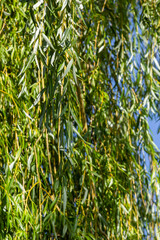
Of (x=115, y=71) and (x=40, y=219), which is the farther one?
(x=115, y=71)

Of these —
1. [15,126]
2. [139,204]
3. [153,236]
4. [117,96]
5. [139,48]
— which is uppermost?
[139,48]

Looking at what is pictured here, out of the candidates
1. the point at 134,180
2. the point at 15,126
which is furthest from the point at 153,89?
the point at 15,126

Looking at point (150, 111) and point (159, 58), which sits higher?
point (159, 58)

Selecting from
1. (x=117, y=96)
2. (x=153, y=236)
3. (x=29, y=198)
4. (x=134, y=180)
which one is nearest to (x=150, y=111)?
(x=117, y=96)

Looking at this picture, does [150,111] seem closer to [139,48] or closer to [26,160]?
[139,48]

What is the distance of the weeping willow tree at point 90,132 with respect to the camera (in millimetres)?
1991

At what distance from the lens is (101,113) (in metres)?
2.29

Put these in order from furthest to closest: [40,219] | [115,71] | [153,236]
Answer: [115,71] < [153,236] < [40,219]

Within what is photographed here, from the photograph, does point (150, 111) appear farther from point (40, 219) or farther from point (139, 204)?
point (40, 219)

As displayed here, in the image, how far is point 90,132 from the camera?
7.00 ft

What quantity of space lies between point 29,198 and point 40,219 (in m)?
0.14

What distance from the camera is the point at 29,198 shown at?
205 centimetres

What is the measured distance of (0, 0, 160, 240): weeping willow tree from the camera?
78.4 inches

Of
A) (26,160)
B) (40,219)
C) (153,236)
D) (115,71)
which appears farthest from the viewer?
(115,71)
